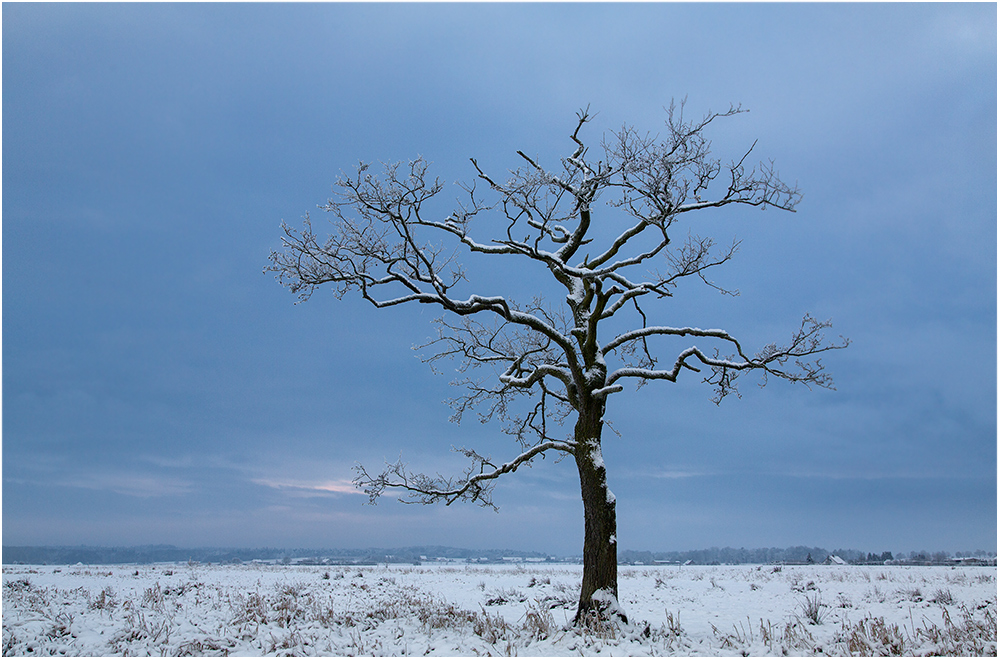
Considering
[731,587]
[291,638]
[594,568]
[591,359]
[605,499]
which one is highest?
[591,359]

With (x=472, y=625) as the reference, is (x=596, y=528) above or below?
above

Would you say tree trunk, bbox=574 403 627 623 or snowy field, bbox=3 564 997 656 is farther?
tree trunk, bbox=574 403 627 623

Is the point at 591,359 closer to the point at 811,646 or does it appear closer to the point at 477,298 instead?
the point at 477,298

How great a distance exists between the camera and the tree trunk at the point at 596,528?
977 centimetres

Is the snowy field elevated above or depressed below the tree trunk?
below

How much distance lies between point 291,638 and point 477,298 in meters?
6.72

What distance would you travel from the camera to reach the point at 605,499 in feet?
34.6

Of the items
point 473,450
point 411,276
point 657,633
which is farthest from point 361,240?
point 657,633

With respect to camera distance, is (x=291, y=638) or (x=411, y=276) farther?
(x=411, y=276)

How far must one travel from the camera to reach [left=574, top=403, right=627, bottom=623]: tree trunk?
977 cm

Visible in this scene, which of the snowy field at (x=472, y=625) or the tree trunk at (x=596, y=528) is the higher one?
the tree trunk at (x=596, y=528)

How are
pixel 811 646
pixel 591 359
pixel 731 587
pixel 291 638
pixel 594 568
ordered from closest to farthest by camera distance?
pixel 811 646
pixel 291 638
pixel 594 568
pixel 591 359
pixel 731 587

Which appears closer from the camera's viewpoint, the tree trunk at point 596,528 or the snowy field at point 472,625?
the snowy field at point 472,625

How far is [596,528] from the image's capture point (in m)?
10.4
